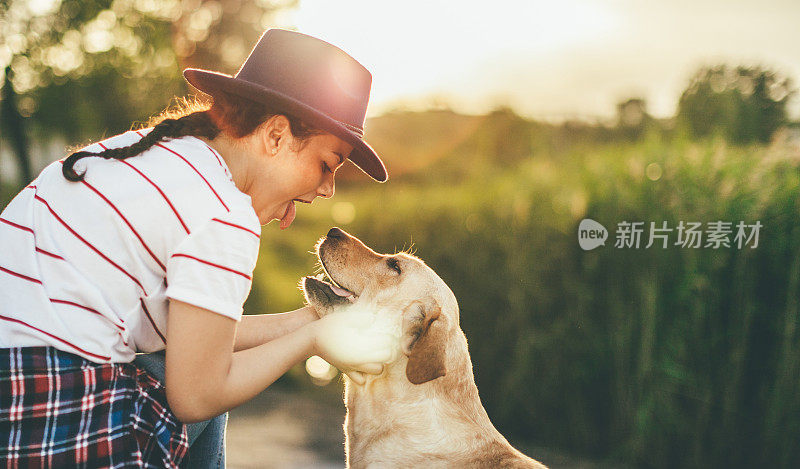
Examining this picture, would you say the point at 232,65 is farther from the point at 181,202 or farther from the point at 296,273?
the point at 181,202

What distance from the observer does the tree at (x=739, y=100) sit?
12.0 meters

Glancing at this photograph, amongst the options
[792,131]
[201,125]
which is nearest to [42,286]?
[201,125]

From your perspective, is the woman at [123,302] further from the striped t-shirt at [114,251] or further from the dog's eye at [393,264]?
the dog's eye at [393,264]

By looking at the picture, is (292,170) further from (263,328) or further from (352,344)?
(263,328)

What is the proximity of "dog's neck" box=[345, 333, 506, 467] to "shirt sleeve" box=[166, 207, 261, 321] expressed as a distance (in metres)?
1.02

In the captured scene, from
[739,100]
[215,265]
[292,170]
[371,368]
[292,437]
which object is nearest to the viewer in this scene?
[215,265]

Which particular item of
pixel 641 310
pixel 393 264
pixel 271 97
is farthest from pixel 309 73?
pixel 641 310

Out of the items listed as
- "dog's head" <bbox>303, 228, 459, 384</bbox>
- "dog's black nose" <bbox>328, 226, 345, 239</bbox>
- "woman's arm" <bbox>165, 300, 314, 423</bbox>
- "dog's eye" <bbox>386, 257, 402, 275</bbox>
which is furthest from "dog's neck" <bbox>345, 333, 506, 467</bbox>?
"dog's black nose" <bbox>328, 226, 345, 239</bbox>

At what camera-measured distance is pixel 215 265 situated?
1.80 metres

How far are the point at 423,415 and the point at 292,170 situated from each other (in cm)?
116

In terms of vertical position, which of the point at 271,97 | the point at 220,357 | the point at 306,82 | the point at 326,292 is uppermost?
the point at 306,82

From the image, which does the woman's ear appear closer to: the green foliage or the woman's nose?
the woman's nose

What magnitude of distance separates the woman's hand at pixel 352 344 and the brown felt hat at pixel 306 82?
69 cm

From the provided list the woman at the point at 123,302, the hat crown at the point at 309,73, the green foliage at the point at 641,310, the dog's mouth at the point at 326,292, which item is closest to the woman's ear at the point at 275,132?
the hat crown at the point at 309,73
